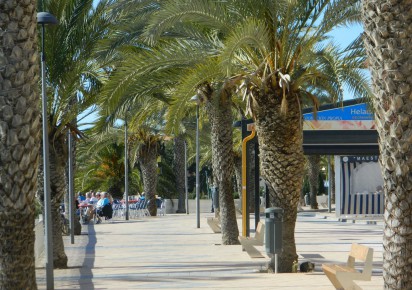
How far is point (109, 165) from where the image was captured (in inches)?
2280

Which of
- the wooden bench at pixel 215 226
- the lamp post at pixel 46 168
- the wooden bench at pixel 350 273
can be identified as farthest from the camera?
the wooden bench at pixel 215 226

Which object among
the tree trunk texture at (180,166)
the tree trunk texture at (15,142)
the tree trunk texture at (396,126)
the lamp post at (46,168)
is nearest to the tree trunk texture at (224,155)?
the lamp post at (46,168)

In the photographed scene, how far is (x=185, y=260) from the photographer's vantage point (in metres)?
20.2

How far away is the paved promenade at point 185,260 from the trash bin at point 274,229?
511 millimetres

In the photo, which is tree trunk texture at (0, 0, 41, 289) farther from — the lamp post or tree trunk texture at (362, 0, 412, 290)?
the lamp post

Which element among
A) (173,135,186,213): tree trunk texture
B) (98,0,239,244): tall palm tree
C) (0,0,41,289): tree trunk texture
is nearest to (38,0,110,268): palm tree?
(98,0,239,244): tall palm tree

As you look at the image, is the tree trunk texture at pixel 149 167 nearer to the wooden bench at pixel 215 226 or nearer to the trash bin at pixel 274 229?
the wooden bench at pixel 215 226

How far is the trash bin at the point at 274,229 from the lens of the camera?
16.5 metres

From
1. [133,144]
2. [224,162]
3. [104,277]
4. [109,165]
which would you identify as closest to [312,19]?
[104,277]

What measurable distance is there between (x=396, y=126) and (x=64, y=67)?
1058 centimetres

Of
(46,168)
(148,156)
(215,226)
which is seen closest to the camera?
(46,168)

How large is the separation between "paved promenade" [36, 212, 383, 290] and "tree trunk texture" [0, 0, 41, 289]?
216 inches

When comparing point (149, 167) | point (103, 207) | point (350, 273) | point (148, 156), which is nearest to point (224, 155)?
point (350, 273)

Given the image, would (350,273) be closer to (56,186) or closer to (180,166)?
(56,186)
